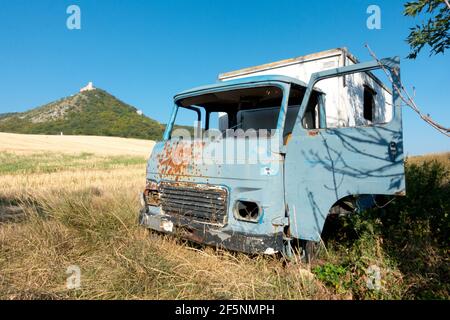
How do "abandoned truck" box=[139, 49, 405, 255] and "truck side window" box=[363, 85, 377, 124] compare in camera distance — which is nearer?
"abandoned truck" box=[139, 49, 405, 255]

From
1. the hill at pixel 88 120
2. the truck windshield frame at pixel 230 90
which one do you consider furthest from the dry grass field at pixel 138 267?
the hill at pixel 88 120

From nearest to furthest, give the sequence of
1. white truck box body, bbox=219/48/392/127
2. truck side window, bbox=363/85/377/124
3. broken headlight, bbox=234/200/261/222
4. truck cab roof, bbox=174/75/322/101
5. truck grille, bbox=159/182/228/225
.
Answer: broken headlight, bbox=234/200/261/222 < truck grille, bbox=159/182/228/225 < truck cab roof, bbox=174/75/322/101 < white truck box body, bbox=219/48/392/127 < truck side window, bbox=363/85/377/124

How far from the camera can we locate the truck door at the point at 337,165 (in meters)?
2.59

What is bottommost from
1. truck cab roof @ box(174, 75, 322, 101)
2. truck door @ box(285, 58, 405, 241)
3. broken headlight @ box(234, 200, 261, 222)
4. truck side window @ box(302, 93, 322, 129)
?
broken headlight @ box(234, 200, 261, 222)

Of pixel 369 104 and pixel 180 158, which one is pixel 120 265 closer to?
pixel 180 158

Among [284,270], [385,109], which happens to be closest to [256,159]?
[284,270]

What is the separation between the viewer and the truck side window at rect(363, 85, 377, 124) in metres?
4.76

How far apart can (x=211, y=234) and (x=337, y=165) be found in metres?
1.46

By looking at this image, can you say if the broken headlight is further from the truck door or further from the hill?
the hill

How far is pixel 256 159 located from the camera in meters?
2.92

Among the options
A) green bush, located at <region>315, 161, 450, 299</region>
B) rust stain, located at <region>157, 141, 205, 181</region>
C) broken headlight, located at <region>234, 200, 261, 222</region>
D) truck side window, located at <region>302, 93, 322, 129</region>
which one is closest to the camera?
green bush, located at <region>315, 161, 450, 299</region>

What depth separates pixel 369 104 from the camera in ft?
16.6

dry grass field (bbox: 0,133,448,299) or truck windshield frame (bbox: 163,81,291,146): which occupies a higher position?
truck windshield frame (bbox: 163,81,291,146)

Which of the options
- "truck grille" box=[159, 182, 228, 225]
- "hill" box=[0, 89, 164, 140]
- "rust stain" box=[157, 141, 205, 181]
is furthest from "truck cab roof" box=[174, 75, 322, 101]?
"hill" box=[0, 89, 164, 140]
